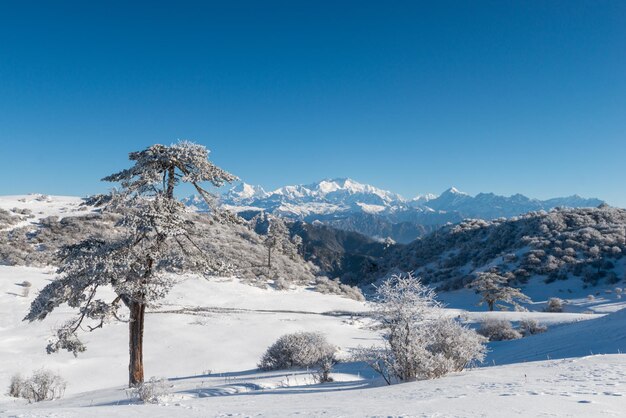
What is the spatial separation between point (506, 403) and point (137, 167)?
35.8 ft

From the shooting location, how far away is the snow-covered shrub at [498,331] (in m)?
22.1

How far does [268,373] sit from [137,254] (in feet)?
22.2

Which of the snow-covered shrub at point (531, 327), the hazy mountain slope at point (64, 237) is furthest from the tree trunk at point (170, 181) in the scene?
the snow-covered shrub at point (531, 327)

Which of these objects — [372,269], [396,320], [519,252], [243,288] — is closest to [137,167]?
[396,320]

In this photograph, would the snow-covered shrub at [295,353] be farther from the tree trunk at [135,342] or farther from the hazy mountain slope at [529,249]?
the hazy mountain slope at [529,249]

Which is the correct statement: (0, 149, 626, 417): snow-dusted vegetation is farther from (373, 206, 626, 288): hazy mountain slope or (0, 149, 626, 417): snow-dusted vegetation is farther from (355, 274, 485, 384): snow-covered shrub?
(373, 206, 626, 288): hazy mountain slope

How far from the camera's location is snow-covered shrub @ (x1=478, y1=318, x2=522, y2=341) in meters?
22.1

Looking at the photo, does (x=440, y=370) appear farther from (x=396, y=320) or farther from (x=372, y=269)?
(x=372, y=269)

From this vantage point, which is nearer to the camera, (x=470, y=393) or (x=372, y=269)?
(x=470, y=393)

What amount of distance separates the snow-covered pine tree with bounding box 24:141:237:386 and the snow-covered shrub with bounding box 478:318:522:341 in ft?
55.0

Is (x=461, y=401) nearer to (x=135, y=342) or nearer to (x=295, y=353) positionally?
(x=135, y=342)

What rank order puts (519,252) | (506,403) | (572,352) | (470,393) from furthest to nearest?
1. (519,252)
2. (572,352)
3. (470,393)
4. (506,403)

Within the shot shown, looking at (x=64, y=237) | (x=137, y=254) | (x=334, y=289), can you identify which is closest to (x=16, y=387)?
(x=137, y=254)

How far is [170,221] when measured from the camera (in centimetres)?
1219
